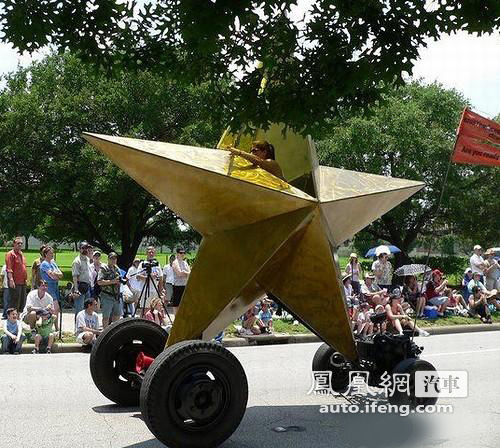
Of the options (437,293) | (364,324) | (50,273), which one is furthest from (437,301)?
(50,273)

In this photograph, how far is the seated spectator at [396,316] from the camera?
12.8 meters

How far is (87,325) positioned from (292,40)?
7550mm

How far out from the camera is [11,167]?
79.0ft

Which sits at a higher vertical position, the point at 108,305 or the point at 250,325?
the point at 108,305

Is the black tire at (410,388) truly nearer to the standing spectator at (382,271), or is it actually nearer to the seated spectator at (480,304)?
the standing spectator at (382,271)

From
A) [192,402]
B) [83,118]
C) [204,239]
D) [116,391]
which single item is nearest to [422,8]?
[204,239]

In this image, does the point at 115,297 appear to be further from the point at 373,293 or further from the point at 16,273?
the point at 373,293

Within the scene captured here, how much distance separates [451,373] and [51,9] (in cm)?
675

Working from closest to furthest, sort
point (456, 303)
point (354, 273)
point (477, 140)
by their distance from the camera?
point (477, 140) < point (354, 273) < point (456, 303)

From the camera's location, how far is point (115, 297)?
520 inches

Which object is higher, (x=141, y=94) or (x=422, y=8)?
(x=141, y=94)

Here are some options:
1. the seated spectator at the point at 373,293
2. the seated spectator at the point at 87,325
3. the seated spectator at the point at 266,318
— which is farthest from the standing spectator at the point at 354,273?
the seated spectator at the point at 87,325

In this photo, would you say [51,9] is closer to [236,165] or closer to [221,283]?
[236,165]

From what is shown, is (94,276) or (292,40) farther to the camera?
(94,276)
